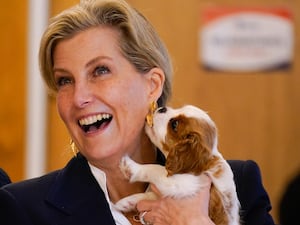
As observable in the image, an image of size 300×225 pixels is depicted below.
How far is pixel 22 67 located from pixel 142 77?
1557mm

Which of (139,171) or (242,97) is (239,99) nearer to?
(242,97)

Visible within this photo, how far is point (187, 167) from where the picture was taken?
1930 mm

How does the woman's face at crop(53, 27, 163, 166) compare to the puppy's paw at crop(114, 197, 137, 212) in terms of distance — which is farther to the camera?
the puppy's paw at crop(114, 197, 137, 212)

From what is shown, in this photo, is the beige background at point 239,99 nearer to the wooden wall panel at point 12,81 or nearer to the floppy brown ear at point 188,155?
the wooden wall panel at point 12,81

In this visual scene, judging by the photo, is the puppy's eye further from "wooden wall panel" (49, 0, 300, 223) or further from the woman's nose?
"wooden wall panel" (49, 0, 300, 223)

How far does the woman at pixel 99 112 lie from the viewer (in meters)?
1.89

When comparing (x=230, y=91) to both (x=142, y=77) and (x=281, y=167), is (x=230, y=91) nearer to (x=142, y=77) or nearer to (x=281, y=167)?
(x=281, y=167)

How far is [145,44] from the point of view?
6.62 ft

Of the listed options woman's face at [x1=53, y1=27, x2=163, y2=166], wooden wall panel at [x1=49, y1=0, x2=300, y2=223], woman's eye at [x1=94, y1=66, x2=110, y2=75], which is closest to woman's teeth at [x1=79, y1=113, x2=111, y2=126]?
woman's face at [x1=53, y1=27, x2=163, y2=166]

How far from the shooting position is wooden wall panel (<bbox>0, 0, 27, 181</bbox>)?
11.2 feet

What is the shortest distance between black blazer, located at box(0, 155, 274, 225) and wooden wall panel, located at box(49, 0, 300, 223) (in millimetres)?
1535

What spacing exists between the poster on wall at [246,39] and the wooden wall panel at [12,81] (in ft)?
2.99

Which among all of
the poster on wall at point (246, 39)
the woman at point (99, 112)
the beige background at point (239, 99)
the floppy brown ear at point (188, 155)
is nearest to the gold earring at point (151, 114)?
the woman at point (99, 112)

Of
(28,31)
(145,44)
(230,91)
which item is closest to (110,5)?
(145,44)
